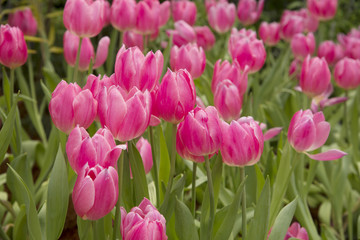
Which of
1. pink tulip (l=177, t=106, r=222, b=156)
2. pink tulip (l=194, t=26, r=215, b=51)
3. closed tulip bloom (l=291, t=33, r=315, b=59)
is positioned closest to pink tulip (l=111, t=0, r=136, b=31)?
pink tulip (l=194, t=26, r=215, b=51)

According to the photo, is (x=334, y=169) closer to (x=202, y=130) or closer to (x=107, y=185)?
(x=202, y=130)

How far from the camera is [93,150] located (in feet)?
2.27

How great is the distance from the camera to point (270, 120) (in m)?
1.88

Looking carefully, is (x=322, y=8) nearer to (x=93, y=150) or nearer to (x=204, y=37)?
(x=204, y=37)

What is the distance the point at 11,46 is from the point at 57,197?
431 millimetres

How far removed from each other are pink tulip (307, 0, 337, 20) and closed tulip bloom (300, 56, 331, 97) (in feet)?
3.15

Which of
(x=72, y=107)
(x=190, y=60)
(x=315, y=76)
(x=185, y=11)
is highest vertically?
(x=72, y=107)

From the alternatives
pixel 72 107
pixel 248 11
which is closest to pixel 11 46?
pixel 72 107

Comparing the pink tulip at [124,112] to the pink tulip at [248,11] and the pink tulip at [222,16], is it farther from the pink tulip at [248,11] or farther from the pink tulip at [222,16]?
the pink tulip at [248,11]

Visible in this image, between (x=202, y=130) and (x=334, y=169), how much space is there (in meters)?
1.01

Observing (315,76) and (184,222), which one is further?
(315,76)

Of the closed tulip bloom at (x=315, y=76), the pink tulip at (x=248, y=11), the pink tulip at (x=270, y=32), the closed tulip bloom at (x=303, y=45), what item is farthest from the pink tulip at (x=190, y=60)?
the pink tulip at (x=248, y=11)

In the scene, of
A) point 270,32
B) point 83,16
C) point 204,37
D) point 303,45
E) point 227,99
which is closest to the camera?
point 227,99

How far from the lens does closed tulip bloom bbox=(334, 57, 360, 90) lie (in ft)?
5.37
